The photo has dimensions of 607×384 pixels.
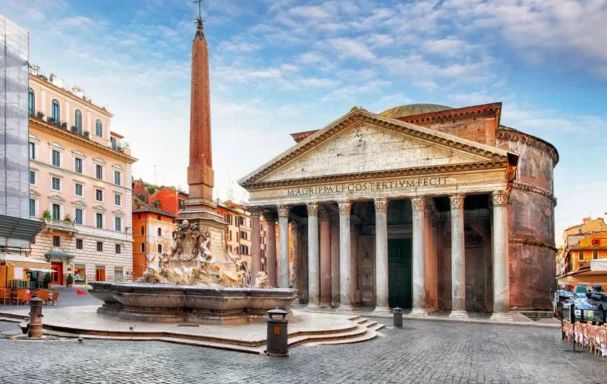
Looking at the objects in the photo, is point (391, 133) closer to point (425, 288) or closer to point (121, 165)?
point (425, 288)

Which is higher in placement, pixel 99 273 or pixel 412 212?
pixel 412 212

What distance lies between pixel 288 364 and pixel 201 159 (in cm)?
741

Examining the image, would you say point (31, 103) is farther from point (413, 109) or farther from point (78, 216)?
point (413, 109)

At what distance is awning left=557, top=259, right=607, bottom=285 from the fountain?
7810 mm

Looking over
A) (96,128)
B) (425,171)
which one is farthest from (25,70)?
(425,171)

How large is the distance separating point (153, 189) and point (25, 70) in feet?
95.0

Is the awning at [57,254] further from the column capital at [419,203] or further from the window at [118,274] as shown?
the column capital at [419,203]

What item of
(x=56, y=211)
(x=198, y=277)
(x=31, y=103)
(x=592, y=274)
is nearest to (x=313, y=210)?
(x=198, y=277)

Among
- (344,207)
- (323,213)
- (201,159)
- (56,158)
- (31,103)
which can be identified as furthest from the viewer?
(56,158)

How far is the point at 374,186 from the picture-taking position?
2938 centimetres

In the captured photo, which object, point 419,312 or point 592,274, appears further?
point 419,312

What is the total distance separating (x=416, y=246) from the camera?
28141 millimetres

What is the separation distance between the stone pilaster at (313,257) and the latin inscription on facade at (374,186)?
972 millimetres

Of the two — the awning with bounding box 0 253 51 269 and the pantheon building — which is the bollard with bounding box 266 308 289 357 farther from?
the awning with bounding box 0 253 51 269
